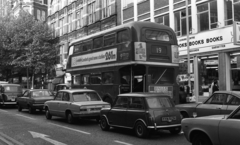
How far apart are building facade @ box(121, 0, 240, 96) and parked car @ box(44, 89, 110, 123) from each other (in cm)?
921

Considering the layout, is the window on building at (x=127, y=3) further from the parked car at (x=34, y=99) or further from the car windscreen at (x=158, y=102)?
the car windscreen at (x=158, y=102)

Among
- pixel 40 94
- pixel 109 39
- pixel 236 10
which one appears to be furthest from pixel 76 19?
pixel 109 39

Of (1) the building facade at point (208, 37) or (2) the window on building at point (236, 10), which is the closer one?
(2) the window on building at point (236, 10)

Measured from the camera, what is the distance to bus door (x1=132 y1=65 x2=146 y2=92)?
13.7 metres

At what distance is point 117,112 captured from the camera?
10.0m

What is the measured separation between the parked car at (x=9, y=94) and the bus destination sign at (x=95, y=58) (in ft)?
19.4

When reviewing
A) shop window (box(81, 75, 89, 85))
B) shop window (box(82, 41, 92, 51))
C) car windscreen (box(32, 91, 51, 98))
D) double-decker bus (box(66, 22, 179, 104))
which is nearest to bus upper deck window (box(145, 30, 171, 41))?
double-decker bus (box(66, 22, 179, 104))

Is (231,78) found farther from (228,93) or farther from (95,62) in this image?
(228,93)

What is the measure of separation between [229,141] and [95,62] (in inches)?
440

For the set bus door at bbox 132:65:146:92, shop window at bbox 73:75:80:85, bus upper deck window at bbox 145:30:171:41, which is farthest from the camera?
shop window at bbox 73:75:80:85

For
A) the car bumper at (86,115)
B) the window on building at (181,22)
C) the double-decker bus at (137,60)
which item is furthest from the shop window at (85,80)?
the window on building at (181,22)

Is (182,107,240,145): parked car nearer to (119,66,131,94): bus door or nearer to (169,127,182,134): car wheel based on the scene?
(169,127,182,134): car wheel

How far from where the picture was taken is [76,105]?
1197 cm

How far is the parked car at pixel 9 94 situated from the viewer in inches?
822
